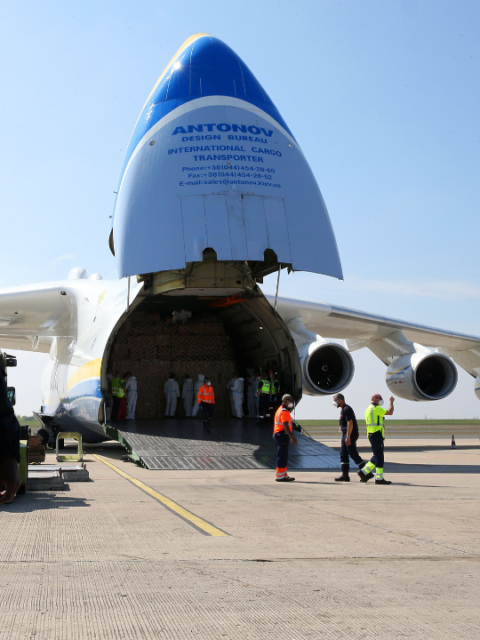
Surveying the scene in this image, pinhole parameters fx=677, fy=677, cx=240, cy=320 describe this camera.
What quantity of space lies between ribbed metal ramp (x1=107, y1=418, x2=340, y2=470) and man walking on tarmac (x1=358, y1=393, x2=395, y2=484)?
6.11 ft

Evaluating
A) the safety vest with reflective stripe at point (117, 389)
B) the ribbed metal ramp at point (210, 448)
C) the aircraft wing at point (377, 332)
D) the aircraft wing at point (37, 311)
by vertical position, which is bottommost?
the ribbed metal ramp at point (210, 448)

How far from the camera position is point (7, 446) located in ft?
9.19

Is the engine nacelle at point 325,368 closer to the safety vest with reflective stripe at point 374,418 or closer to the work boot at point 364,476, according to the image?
the safety vest with reflective stripe at point 374,418

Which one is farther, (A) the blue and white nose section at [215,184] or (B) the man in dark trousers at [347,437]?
(A) the blue and white nose section at [215,184]

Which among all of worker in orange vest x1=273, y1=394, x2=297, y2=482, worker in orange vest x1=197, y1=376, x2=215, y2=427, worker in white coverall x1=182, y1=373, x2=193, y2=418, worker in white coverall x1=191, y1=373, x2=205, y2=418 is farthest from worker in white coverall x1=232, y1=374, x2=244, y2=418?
worker in orange vest x1=273, y1=394, x2=297, y2=482

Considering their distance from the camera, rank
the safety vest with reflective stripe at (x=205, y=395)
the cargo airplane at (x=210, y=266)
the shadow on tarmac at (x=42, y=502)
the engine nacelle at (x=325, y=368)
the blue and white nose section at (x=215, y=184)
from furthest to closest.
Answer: the engine nacelle at (x=325, y=368) → the safety vest with reflective stripe at (x=205, y=395) → the cargo airplane at (x=210, y=266) → the blue and white nose section at (x=215, y=184) → the shadow on tarmac at (x=42, y=502)

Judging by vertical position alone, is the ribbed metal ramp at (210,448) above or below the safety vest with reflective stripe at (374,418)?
below

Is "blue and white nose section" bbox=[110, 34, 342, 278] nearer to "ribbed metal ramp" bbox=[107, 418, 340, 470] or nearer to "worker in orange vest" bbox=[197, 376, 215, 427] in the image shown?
"ribbed metal ramp" bbox=[107, 418, 340, 470]

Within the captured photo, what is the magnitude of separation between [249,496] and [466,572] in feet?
13.6

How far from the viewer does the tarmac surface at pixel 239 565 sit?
3.09 m

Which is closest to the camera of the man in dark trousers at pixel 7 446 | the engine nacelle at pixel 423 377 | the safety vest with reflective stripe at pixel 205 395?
the man in dark trousers at pixel 7 446

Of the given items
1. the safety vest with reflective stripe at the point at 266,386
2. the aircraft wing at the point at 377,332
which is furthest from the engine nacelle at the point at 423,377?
the safety vest with reflective stripe at the point at 266,386

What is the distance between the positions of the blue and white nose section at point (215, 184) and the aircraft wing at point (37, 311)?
6.31 metres

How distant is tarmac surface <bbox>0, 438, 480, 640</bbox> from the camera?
10.2ft
